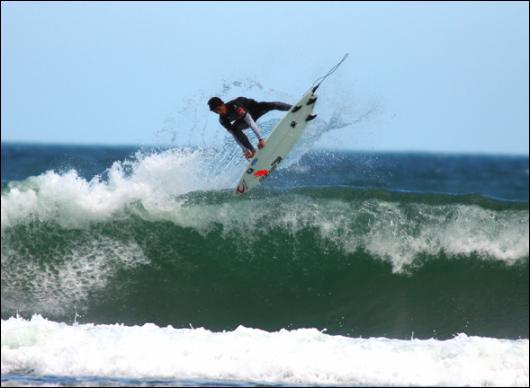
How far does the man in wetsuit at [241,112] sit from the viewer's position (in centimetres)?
1223

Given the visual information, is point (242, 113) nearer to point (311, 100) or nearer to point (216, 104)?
point (216, 104)

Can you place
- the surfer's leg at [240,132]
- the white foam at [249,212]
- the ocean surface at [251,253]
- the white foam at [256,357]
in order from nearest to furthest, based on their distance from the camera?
the white foam at [256,357], the surfer's leg at [240,132], the ocean surface at [251,253], the white foam at [249,212]

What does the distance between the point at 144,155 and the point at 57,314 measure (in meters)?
3.40

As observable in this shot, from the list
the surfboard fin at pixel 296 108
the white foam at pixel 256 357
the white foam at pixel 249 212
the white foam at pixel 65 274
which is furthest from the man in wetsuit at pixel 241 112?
the white foam at pixel 65 274

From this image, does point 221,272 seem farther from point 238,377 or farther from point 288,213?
point 238,377

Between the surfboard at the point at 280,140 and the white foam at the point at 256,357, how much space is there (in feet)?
7.72

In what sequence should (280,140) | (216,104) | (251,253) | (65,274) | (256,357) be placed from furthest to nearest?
(251,253)
(65,274)
(280,140)
(216,104)
(256,357)

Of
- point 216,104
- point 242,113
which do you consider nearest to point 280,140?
point 242,113

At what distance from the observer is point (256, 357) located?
10883mm

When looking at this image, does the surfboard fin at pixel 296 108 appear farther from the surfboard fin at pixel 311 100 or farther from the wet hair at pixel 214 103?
the wet hair at pixel 214 103

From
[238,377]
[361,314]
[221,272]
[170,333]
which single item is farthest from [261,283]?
[238,377]

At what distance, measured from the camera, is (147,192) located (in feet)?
54.6

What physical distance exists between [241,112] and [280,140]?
2.37 ft

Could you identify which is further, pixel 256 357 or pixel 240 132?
pixel 240 132
